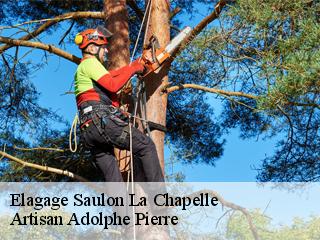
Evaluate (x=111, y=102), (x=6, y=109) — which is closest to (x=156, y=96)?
(x=111, y=102)

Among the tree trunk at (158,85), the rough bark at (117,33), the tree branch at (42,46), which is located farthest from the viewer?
the tree branch at (42,46)

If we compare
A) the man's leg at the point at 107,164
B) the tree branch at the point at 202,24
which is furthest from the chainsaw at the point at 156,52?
the man's leg at the point at 107,164

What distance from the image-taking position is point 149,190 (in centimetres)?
410

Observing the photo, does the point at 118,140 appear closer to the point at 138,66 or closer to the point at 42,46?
the point at 138,66

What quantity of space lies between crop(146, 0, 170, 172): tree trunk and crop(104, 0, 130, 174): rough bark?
30 cm

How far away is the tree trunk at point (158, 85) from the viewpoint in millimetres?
4551

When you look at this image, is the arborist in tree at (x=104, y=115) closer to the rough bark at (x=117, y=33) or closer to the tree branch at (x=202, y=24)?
the tree branch at (x=202, y=24)

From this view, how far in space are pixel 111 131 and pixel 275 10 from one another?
146cm

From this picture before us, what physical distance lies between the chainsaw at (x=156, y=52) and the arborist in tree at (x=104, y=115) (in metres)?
0.16

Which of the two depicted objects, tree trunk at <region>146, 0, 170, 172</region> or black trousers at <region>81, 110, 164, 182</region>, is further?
tree trunk at <region>146, 0, 170, 172</region>

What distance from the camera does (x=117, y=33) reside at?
16.6ft

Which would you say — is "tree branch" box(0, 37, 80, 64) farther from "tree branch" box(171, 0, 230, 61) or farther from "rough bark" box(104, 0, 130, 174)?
"tree branch" box(171, 0, 230, 61)

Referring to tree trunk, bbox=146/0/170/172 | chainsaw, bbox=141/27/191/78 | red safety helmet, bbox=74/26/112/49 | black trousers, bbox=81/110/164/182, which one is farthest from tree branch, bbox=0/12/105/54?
black trousers, bbox=81/110/164/182

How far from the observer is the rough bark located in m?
4.96
